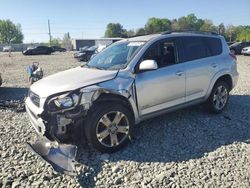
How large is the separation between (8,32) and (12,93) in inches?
5235

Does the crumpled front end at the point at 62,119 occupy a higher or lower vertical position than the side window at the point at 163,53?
lower

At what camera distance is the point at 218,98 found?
6074 mm

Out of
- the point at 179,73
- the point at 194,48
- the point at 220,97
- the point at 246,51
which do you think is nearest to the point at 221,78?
the point at 220,97

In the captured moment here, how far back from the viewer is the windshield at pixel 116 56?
187 inches

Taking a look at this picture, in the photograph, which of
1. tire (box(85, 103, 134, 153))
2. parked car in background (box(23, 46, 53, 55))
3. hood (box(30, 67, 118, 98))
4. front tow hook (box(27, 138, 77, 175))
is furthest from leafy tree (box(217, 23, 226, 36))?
front tow hook (box(27, 138, 77, 175))

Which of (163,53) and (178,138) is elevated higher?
(163,53)

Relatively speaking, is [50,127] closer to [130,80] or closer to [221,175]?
[130,80]

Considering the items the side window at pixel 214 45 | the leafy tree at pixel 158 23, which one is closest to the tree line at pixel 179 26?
the leafy tree at pixel 158 23

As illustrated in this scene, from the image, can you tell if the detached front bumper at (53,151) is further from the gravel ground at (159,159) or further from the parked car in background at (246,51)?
the parked car in background at (246,51)

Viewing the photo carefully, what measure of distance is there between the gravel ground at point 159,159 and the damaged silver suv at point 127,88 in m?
0.32

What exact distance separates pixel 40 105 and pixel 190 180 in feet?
7.71

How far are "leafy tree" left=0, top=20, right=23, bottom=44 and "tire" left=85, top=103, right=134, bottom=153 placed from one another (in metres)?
133

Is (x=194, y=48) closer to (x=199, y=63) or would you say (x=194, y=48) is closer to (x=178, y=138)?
(x=199, y=63)

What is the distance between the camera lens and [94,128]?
4031 mm
